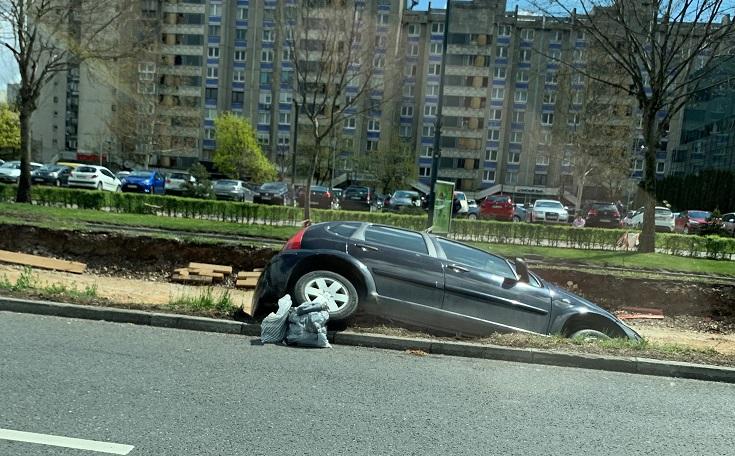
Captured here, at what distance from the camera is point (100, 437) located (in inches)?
140

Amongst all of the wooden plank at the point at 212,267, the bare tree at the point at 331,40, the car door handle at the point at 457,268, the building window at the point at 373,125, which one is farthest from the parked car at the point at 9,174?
the building window at the point at 373,125

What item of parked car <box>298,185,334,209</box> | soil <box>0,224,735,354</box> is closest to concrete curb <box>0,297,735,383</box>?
soil <box>0,224,735,354</box>

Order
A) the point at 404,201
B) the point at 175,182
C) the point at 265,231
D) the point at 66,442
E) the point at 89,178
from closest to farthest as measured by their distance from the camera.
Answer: the point at 66,442, the point at 265,231, the point at 89,178, the point at 404,201, the point at 175,182

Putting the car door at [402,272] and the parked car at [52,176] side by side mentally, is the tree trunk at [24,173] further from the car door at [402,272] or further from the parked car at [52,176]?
the car door at [402,272]

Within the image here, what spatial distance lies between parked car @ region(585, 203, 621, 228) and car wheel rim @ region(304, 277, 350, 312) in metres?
25.2

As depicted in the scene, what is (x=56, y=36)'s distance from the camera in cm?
1914

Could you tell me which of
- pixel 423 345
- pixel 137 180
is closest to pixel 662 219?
pixel 423 345

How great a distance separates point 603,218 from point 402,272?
25192mm

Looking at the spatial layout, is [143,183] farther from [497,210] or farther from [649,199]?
[649,199]

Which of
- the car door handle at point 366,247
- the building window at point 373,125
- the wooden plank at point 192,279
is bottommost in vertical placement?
the wooden plank at point 192,279

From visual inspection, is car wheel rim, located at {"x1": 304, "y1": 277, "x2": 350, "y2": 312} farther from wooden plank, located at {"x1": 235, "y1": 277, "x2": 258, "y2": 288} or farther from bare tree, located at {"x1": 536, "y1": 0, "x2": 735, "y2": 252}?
bare tree, located at {"x1": 536, "y1": 0, "x2": 735, "y2": 252}

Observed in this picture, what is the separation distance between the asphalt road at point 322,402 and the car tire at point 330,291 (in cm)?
44

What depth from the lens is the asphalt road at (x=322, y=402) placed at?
12.1ft

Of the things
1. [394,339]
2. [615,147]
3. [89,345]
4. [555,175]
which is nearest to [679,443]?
[394,339]
